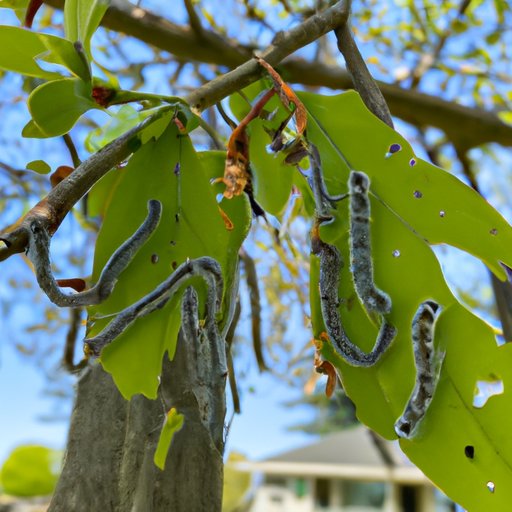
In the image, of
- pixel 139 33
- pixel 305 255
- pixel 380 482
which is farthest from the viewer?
pixel 380 482

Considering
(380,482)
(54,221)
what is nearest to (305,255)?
(54,221)

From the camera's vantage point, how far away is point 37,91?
0.35 meters

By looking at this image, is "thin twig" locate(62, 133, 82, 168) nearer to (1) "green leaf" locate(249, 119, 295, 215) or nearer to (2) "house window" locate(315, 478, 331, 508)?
(1) "green leaf" locate(249, 119, 295, 215)

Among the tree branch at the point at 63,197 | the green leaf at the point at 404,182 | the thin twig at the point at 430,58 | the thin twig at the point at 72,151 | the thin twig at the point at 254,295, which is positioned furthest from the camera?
the thin twig at the point at 430,58

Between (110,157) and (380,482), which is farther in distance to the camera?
(380,482)

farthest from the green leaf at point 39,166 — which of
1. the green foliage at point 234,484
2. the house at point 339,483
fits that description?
the house at point 339,483

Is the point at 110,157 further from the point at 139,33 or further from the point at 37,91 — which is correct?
the point at 139,33

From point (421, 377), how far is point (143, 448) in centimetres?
21

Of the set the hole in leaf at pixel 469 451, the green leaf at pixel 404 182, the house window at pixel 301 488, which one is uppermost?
the house window at pixel 301 488

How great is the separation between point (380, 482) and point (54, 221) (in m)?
5.19

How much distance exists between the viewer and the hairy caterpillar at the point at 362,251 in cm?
36

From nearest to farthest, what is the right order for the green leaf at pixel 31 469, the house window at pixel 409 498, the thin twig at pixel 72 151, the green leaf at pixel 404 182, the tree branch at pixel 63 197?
1. the tree branch at pixel 63 197
2. the green leaf at pixel 404 182
3. the thin twig at pixel 72 151
4. the green leaf at pixel 31 469
5. the house window at pixel 409 498

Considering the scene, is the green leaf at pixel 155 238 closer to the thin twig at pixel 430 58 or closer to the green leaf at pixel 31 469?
the green leaf at pixel 31 469

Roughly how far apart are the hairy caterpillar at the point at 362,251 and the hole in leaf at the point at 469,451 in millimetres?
84
